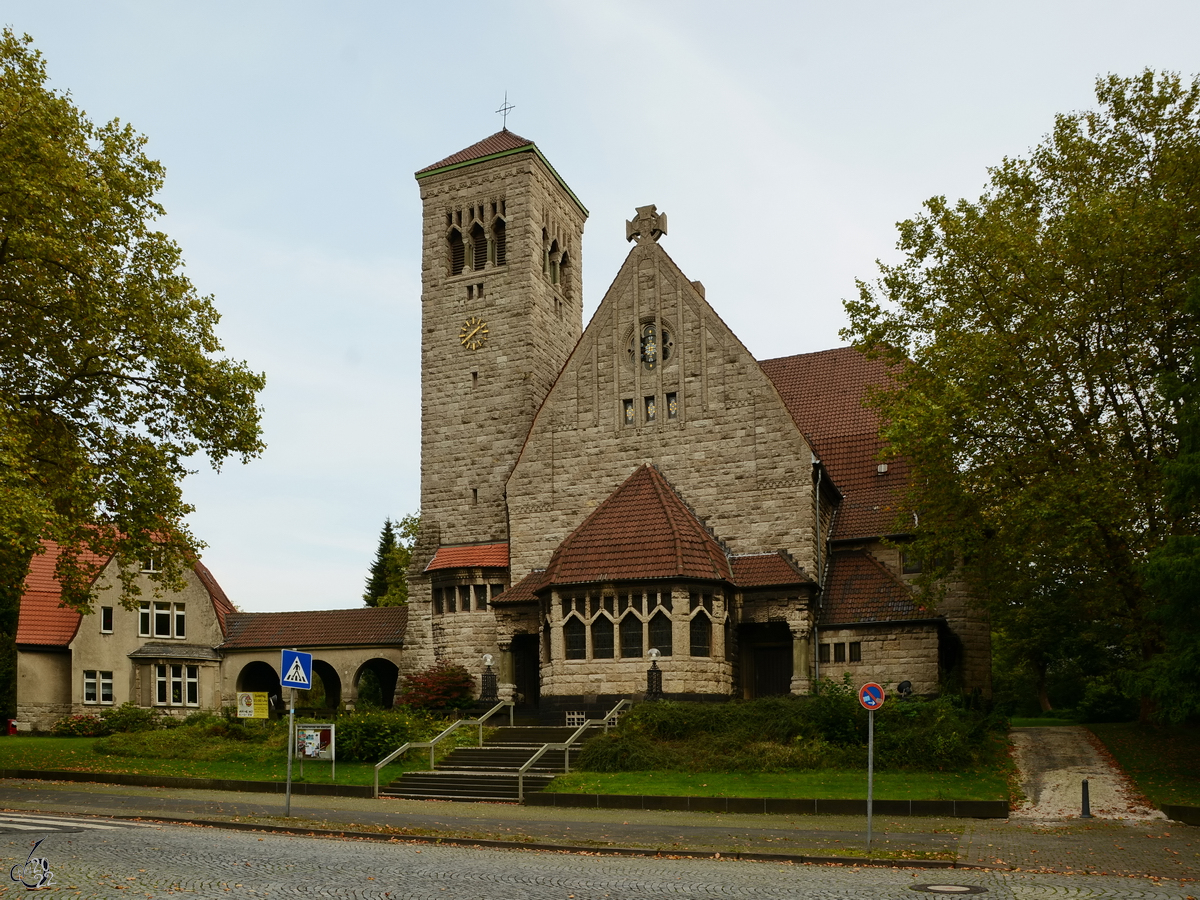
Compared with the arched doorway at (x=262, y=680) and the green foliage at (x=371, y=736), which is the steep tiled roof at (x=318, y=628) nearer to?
the arched doorway at (x=262, y=680)

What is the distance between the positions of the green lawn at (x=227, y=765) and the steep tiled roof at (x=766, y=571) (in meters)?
10.1

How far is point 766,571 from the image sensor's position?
3017 cm

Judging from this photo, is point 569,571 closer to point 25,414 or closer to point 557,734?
point 557,734

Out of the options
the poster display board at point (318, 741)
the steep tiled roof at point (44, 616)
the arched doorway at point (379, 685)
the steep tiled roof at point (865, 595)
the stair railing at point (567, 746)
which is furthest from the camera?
the arched doorway at point (379, 685)

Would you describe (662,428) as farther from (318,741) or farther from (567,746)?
(318,741)

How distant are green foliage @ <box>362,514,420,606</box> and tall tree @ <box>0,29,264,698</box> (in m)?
31.6

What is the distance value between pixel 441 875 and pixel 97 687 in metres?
32.6

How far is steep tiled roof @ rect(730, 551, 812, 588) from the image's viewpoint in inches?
1169

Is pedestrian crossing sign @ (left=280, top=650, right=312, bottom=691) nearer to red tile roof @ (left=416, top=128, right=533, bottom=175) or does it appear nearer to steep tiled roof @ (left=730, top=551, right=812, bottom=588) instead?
steep tiled roof @ (left=730, top=551, right=812, bottom=588)

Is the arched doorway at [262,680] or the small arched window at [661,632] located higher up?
the small arched window at [661,632]

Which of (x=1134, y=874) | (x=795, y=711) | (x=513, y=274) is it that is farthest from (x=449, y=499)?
(x=1134, y=874)

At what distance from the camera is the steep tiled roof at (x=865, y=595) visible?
2961cm

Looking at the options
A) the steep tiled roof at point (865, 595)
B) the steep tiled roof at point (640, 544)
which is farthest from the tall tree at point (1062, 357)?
the steep tiled roof at point (640, 544)

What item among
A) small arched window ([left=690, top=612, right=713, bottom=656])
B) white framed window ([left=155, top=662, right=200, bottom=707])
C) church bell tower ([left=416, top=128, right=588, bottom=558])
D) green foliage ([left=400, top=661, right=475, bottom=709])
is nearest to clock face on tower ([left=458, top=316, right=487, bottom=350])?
church bell tower ([left=416, top=128, right=588, bottom=558])
